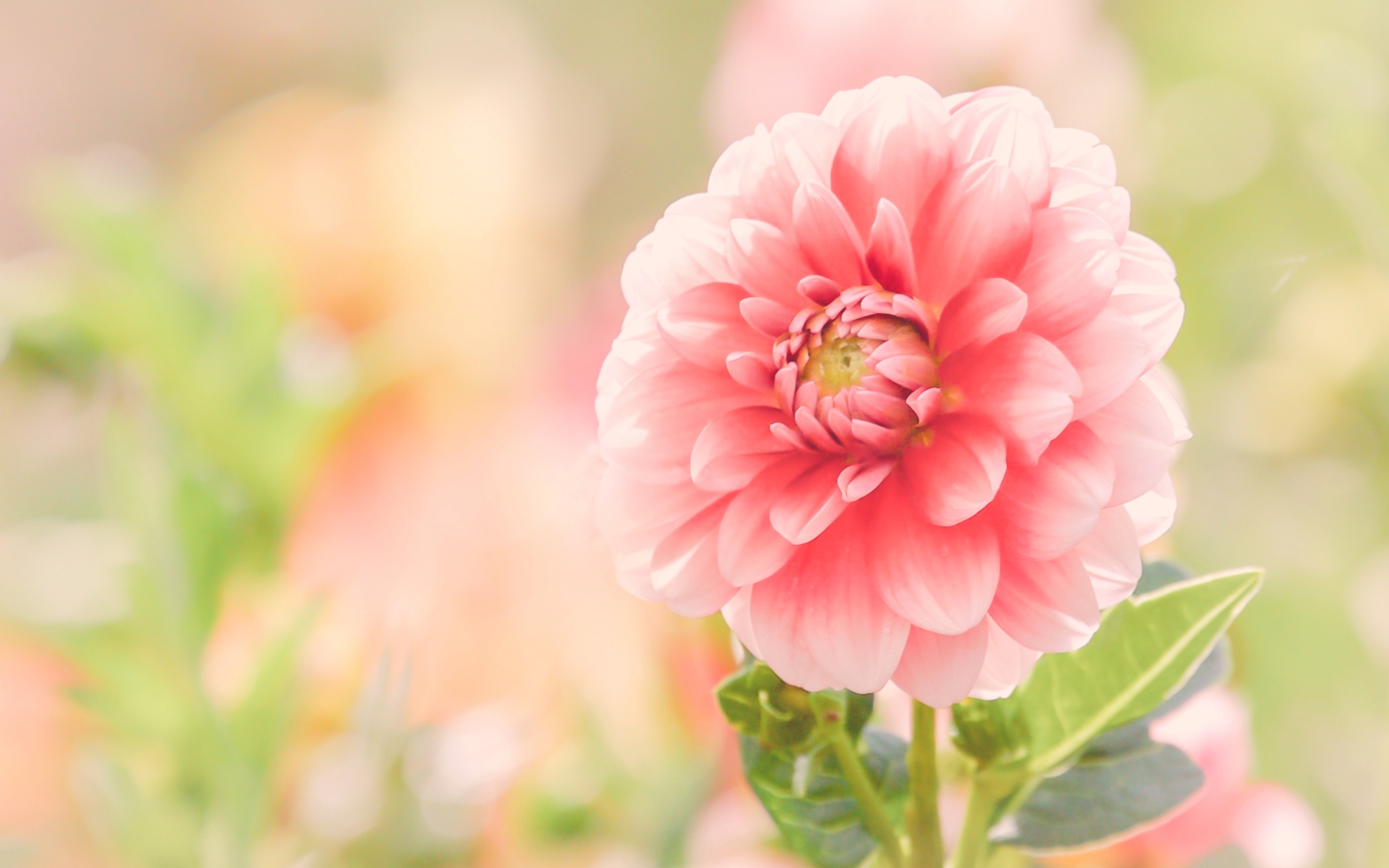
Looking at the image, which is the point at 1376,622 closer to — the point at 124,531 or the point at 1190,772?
the point at 1190,772

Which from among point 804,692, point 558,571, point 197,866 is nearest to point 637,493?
point 804,692

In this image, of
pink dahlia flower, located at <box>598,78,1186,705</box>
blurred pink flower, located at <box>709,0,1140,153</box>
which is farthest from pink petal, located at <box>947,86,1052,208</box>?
blurred pink flower, located at <box>709,0,1140,153</box>

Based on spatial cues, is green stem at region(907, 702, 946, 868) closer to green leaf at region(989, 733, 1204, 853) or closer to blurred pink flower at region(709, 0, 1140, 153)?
green leaf at region(989, 733, 1204, 853)

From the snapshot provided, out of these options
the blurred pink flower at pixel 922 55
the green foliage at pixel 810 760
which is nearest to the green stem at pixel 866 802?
the green foliage at pixel 810 760

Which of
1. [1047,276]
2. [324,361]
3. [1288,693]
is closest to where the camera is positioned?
[1047,276]

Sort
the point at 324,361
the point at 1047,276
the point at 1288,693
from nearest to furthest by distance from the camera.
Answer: the point at 1047,276
the point at 1288,693
the point at 324,361

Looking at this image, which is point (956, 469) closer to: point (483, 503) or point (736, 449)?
point (736, 449)
